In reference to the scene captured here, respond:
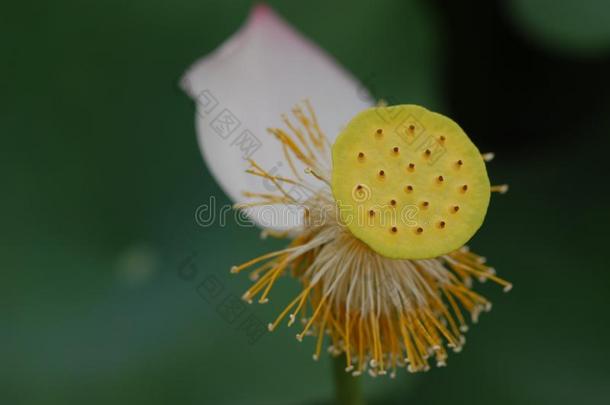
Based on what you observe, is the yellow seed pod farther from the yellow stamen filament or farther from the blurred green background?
the blurred green background

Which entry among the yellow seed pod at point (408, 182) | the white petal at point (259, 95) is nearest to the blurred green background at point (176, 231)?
the white petal at point (259, 95)

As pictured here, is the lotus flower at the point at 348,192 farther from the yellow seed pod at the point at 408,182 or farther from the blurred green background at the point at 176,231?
the blurred green background at the point at 176,231

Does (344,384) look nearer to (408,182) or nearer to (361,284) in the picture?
(361,284)

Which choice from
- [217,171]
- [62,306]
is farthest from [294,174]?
[62,306]

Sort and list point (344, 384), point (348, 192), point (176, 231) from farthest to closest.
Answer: point (176, 231) < point (344, 384) < point (348, 192)

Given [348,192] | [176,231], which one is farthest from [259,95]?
[176,231]

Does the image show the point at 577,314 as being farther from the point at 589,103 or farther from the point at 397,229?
the point at 397,229

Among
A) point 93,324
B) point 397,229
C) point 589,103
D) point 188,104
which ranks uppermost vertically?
point 589,103
